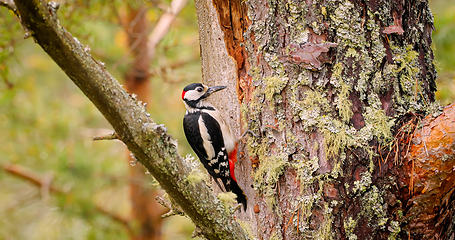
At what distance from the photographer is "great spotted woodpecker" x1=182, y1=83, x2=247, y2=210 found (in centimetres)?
264

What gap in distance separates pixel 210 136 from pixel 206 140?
0.06 m

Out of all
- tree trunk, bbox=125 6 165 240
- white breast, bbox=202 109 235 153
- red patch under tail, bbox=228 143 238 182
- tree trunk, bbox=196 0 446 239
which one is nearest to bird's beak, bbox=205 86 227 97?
white breast, bbox=202 109 235 153

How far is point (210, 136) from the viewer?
303cm

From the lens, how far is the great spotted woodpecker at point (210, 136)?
8.67 feet

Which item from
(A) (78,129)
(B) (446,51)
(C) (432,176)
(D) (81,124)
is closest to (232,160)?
(C) (432,176)

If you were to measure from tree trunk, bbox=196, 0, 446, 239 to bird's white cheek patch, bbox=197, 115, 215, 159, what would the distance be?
791 mm

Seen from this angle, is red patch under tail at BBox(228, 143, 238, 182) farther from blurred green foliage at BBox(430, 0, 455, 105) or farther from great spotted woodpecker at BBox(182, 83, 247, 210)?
blurred green foliage at BBox(430, 0, 455, 105)

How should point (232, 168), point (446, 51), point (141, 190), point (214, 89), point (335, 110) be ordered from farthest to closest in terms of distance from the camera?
1. point (141, 190)
2. point (446, 51)
3. point (232, 168)
4. point (214, 89)
5. point (335, 110)

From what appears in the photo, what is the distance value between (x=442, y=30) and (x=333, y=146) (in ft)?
9.68

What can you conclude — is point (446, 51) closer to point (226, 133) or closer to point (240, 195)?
point (226, 133)

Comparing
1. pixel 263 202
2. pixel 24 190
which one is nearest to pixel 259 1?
pixel 263 202

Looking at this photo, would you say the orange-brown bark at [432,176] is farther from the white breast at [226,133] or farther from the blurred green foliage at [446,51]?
the blurred green foliage at [446,51]

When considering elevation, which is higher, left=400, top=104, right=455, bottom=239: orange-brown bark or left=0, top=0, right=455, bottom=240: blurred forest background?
left=0, top=0, right=455, bottom=240: blurred forest background

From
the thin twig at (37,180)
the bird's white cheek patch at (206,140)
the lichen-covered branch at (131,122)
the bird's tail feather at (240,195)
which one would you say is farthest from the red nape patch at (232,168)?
the thin twig at (37,180)
